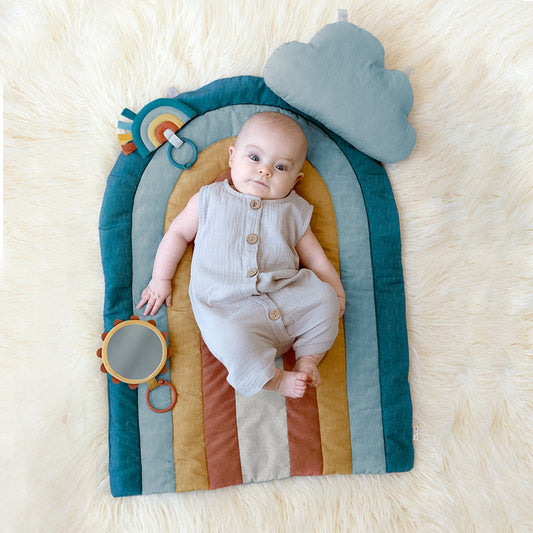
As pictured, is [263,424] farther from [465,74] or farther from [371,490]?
[465,74]

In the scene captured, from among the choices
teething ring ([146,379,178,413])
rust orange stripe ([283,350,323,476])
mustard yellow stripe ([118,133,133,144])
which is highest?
mustard yellow stripe ([118,133,133,144])

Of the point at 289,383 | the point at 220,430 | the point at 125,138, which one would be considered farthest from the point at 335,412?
the point at 125,138

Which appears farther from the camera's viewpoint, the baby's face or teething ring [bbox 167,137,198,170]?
teething ring [bbox 167,137,198,170]

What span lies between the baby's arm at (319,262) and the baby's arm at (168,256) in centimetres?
31

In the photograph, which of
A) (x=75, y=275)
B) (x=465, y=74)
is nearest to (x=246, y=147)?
(x=75, y=275)

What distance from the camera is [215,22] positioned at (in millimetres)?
1512

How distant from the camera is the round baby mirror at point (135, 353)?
135 cm

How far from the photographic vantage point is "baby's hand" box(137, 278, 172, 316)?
139cm

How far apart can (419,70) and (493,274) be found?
0.67 metres

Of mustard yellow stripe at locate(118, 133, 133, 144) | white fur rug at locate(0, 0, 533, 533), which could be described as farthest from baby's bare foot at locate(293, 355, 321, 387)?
mustard yellow stripe at locate(118, 133, 133, 144)

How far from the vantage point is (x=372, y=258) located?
149 centimetres

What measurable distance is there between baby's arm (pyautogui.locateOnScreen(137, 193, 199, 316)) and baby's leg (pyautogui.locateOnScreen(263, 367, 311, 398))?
1.21 feet

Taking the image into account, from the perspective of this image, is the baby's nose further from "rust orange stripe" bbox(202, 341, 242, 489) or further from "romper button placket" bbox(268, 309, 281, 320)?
"rust orange stripe" bbox(202, 341, 242, 489)

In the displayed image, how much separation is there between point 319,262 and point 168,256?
427 mm
